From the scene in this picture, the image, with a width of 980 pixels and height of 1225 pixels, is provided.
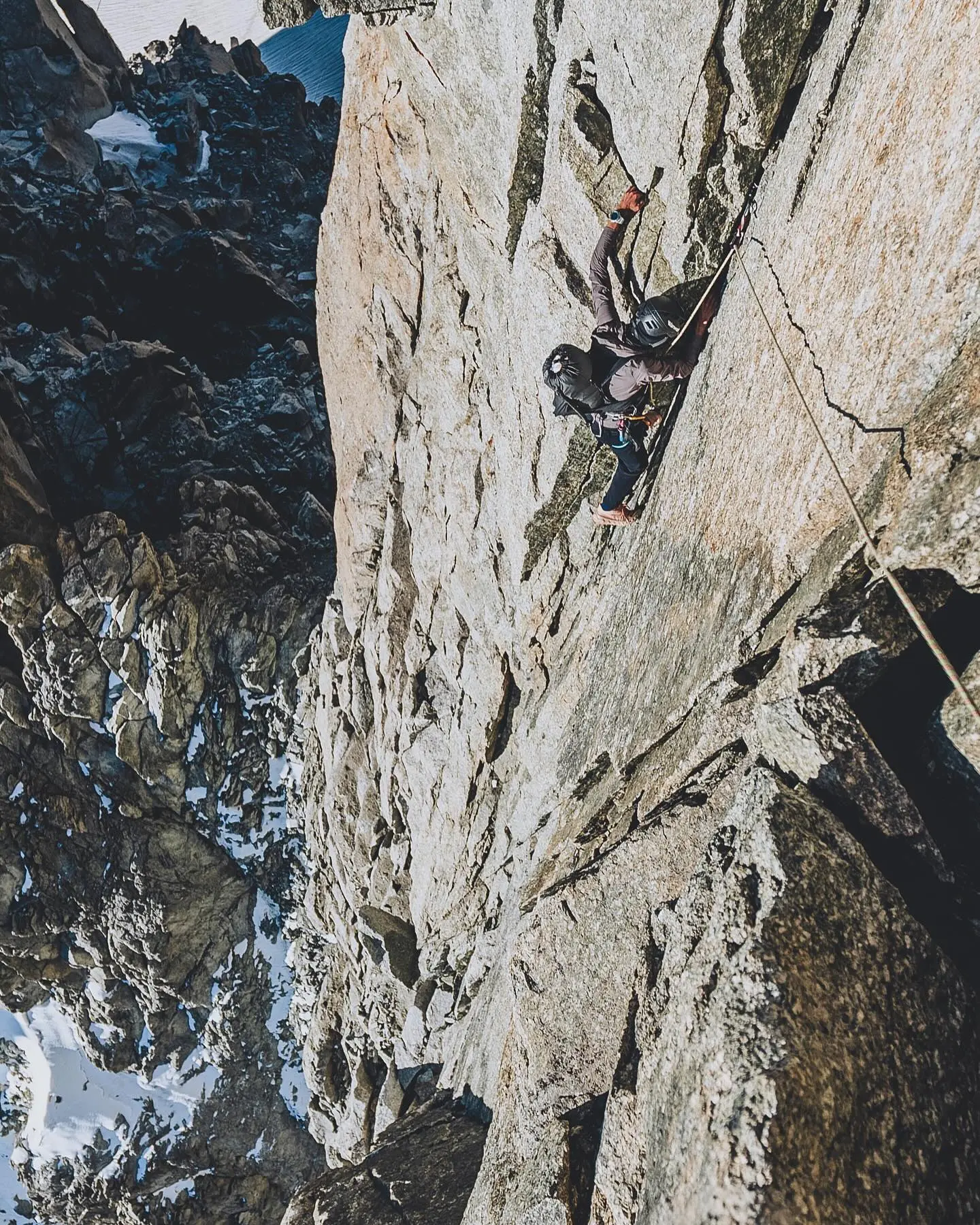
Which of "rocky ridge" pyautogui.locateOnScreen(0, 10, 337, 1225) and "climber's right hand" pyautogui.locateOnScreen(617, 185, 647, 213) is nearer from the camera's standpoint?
"climber's right hand" pyautogui.locateOnScreen(617, 185, 647, 213)

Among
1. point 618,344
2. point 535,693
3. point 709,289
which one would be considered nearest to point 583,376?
point 618,344

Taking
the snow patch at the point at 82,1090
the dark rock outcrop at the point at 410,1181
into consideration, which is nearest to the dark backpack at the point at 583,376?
the dark rock outcrop at the point at 410,1181

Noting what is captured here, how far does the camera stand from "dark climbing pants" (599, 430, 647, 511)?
29.9 feet

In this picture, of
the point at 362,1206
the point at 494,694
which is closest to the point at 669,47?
the point at 494,694

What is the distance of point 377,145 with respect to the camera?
571 inches

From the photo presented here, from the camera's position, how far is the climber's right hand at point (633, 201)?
7.89m

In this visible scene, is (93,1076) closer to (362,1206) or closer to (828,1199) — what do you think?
(362,1206)

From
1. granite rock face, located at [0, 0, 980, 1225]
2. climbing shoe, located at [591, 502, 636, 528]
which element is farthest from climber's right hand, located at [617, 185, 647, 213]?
climbing shoe, located at [591, 502, 636, 528]

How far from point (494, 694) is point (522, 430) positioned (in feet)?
19.2

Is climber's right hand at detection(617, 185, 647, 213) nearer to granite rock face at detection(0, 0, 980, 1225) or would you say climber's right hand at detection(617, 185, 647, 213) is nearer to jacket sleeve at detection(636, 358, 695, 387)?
granite rock face at detection(0, 0, 980, 1225)

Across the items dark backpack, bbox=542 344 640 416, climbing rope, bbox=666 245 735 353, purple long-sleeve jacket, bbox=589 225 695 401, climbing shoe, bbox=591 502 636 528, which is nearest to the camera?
climbing rope, bbox=666 245 735 353

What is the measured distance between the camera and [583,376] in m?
8.59

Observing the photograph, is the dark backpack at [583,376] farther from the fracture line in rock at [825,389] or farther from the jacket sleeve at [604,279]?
the fracture line in rock at [825,389]

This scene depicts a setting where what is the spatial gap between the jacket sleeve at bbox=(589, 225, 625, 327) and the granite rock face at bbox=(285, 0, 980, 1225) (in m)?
0.32
